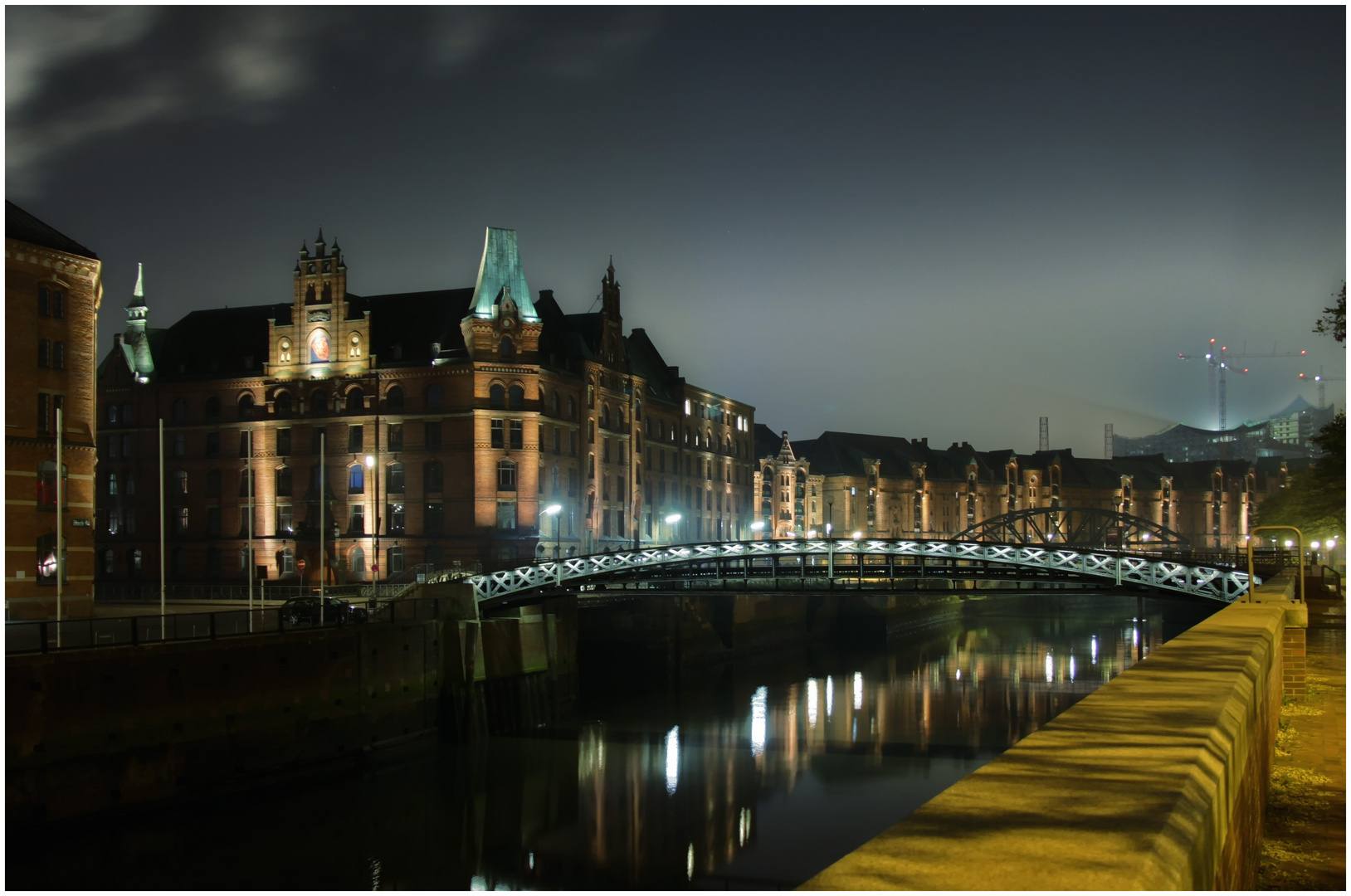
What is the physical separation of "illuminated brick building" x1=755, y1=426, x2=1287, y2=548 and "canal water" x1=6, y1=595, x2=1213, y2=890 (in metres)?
67.2

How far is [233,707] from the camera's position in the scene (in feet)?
110

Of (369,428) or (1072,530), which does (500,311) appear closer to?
(369,428)

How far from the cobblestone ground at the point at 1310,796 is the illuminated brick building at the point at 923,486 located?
319ft

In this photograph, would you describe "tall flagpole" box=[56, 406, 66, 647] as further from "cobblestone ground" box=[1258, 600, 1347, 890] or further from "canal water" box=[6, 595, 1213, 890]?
"cobblestone ground" box=[1258, 600, 1347, 890]

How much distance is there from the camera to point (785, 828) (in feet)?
109

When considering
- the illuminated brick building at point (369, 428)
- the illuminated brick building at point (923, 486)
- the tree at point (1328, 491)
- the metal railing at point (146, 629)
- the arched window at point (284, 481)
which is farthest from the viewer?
the illuminated brick building at point (923, 486)

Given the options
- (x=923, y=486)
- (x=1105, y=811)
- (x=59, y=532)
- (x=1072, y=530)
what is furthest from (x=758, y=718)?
(x=1072, y=530)

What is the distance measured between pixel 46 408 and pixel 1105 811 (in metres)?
46.0

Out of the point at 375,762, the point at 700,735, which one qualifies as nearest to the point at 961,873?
the point at 375,762

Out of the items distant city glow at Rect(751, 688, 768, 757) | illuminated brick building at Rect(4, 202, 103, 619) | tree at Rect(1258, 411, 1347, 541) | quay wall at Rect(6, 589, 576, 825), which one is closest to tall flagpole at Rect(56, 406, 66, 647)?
illuminated brick building at Rect(4, 202, 103, 619)

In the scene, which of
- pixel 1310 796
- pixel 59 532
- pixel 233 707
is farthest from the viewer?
pixel 233 707

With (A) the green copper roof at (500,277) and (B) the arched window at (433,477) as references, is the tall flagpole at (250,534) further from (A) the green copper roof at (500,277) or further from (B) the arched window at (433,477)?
(A) the green copper roof at (500,277)

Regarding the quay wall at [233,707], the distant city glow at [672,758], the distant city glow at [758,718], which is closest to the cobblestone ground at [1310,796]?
the distant city glow at [672,758]

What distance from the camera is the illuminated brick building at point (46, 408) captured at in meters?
43.0
